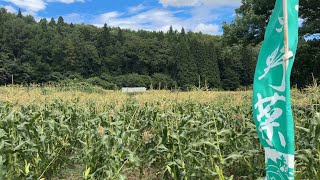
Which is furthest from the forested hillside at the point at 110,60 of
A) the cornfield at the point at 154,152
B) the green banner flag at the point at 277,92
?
the green banner flag at the point at 277,92

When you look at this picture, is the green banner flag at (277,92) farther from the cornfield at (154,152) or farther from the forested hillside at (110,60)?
the forested hillside at (110,60)

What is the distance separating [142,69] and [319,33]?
50498 mm

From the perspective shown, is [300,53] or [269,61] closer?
[269,61]

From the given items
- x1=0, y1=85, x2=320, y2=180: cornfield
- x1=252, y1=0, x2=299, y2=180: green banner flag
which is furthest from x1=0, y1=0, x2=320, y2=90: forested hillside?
x1=252, y1=0, x2=299, y2=180: green banner flag

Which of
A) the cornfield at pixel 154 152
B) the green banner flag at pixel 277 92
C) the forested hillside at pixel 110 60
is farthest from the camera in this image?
the forested hillside at pixel 110 60

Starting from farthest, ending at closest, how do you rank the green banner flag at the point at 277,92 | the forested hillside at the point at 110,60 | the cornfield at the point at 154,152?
1. the forested hillside at the point at 110,60
2. the cornfield at the point at 154,152
3. the green banner flag at the point at 277,92

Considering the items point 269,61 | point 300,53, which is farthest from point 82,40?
point 269,61

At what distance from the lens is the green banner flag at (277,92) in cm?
210

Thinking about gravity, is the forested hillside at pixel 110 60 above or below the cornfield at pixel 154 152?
above

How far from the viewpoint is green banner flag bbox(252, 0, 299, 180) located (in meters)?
2.10

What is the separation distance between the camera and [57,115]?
739 cm

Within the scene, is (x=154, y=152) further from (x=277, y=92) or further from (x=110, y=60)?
(x=110, y=60)

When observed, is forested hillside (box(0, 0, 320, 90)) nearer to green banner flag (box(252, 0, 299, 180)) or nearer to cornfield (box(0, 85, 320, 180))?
cornfield (box(0, 85, 320, 180))

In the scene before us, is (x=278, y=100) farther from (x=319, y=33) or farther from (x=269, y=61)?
(x=319, y=33)
